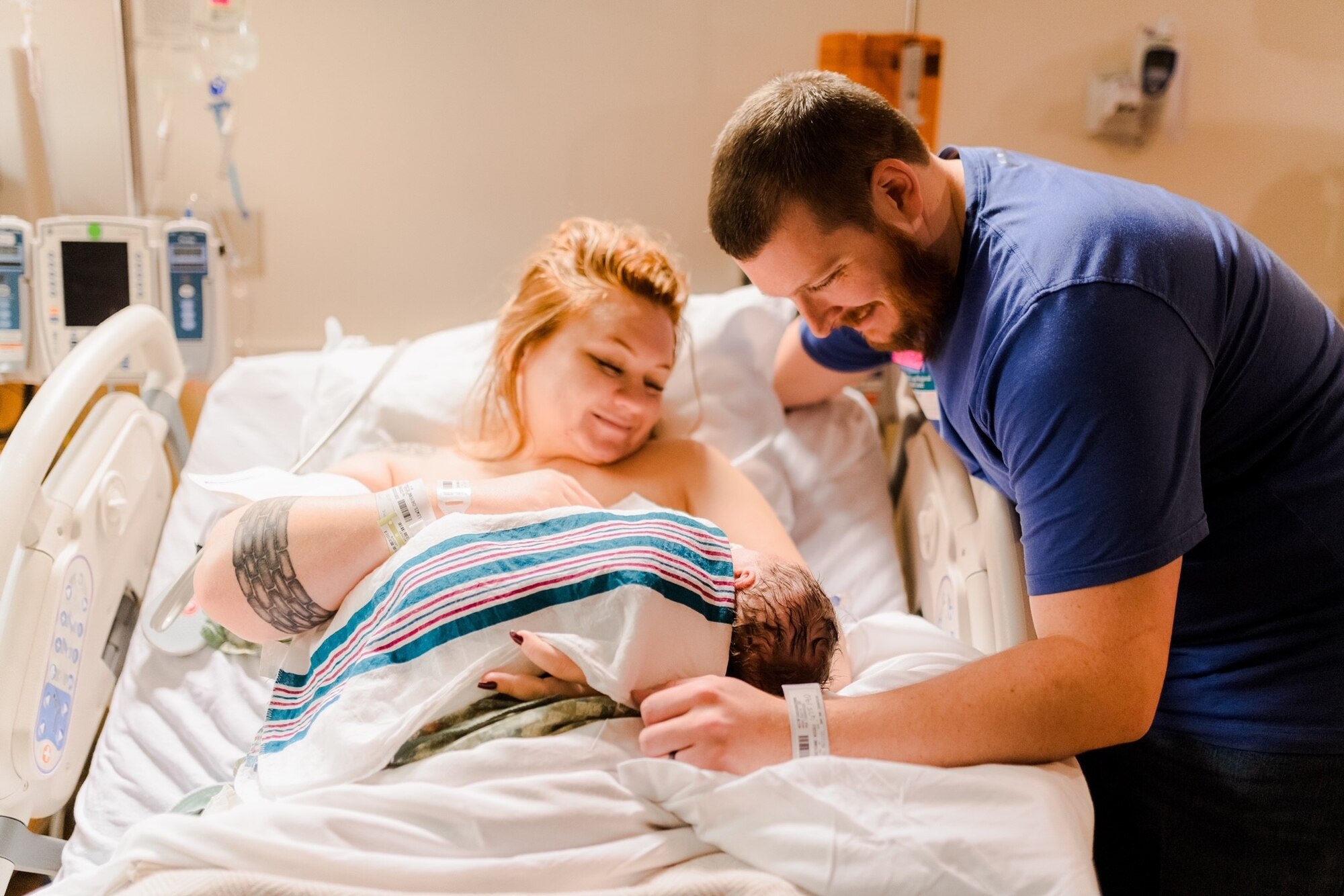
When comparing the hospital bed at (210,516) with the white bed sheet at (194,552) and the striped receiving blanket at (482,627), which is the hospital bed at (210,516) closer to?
the white bed sheet at (194,552)

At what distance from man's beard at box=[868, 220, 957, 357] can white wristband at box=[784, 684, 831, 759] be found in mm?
530

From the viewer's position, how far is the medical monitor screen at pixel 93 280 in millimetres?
2281

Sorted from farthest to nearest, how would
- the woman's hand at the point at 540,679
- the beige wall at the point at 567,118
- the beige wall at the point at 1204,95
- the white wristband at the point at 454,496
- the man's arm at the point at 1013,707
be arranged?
the beige wall at the point at 1204,95 → the beige wall at the point at 567,118 → the white wristband at the point at 454,496 → the woman's hand at the point at 540,679 → the man's arm at the point at 1013,707

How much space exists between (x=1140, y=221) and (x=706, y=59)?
64.7 inches

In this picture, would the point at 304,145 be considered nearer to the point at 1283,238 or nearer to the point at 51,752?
the point at 51,752

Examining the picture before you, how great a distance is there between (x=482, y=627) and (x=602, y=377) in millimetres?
658

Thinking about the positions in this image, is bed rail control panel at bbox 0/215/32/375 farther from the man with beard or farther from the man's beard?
the man's beard

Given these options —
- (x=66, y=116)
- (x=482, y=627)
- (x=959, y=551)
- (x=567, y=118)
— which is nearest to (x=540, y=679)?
(x=482, y=627)

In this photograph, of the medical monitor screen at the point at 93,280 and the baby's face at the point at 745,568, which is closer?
the baby's face at the point at 745,568

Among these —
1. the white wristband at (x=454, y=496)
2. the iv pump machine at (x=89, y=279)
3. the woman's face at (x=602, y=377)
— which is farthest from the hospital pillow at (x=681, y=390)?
the white wristband at (x=454, y=496)

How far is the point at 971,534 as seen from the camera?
1.74 m

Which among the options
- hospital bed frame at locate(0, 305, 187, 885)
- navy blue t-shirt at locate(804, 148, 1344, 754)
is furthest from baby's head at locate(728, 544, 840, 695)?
hospital bed frame at locate(0, 305, 187, 885)

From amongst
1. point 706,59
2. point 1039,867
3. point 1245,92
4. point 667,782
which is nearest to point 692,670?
point 667,782

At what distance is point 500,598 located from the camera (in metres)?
1.32
